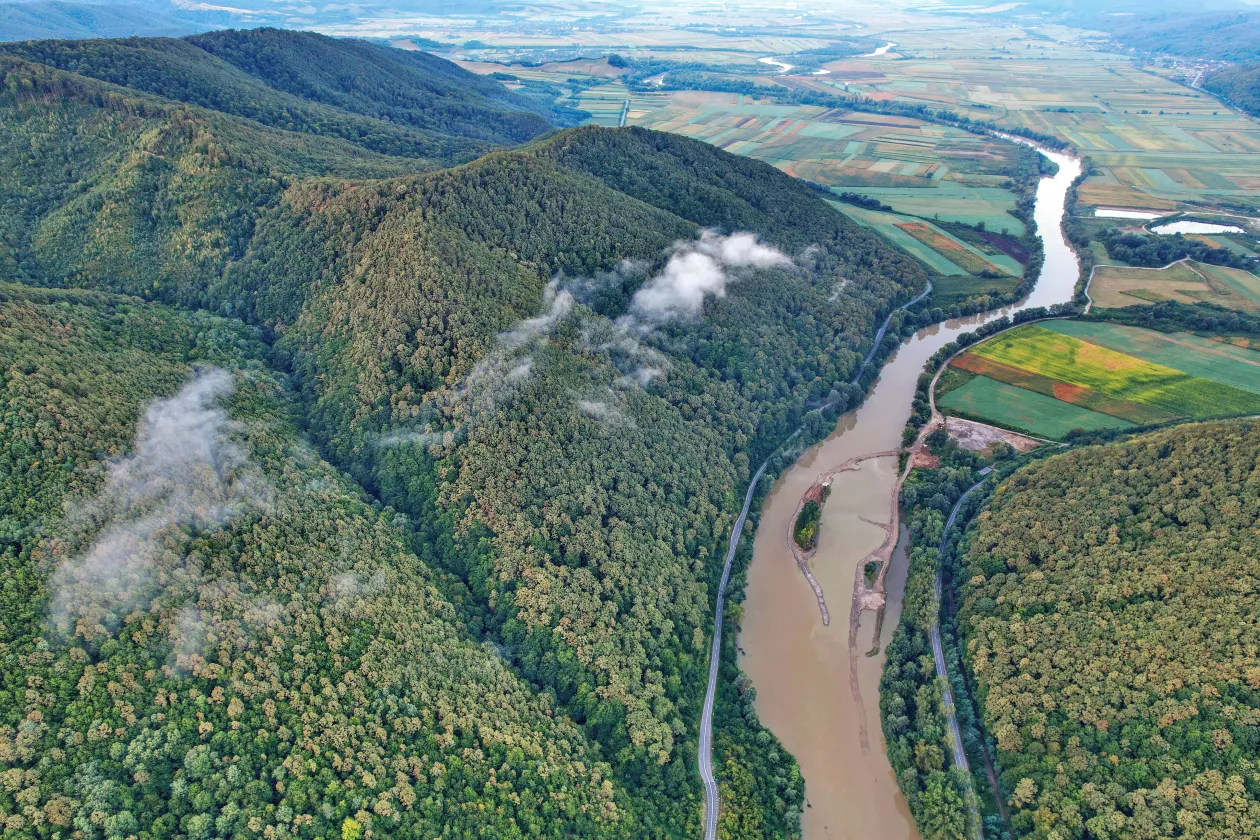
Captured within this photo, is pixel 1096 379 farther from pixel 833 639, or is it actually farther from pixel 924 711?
pixel 924 711

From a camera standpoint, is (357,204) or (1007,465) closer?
(1007,465)

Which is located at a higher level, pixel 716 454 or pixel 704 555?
pixel 716 454

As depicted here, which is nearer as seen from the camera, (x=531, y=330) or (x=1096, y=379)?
(x=531, y=330)

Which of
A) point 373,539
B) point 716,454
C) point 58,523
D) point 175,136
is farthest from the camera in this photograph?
point 175,136

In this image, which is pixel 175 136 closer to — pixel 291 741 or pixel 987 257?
pixel 291 741

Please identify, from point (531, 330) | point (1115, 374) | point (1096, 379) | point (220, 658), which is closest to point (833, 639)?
point (531, 330)

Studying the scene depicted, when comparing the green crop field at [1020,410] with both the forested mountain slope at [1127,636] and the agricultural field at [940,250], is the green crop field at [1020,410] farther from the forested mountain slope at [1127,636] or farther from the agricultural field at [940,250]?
the agricultural field at [940,250]

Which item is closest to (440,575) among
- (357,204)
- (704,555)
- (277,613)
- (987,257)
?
(277,613)
